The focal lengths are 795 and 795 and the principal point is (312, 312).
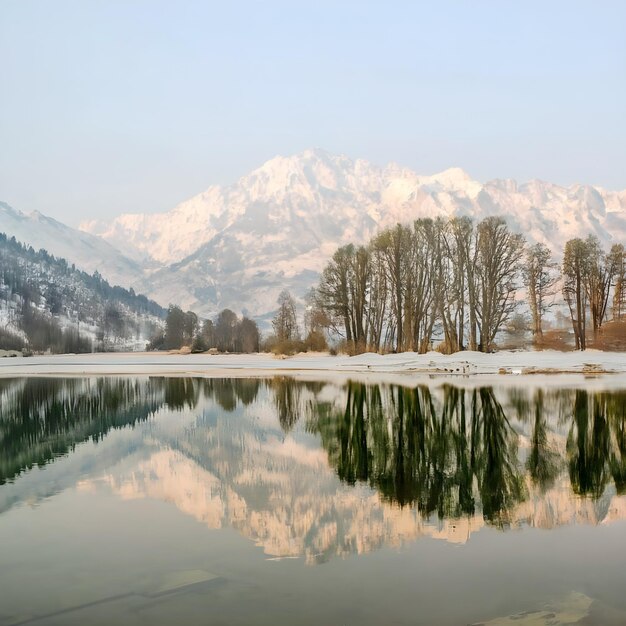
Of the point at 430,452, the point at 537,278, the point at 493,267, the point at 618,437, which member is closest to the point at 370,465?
the point at 430,452

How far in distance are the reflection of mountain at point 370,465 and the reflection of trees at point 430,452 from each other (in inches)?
1.4

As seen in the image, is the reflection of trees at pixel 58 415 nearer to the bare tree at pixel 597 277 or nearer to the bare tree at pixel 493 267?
the bare tree at pixel 493 267

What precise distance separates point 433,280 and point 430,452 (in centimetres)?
5468

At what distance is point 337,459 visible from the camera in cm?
1504

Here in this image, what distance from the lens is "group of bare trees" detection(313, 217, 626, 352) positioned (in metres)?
65.3

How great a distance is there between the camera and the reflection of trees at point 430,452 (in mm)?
11344

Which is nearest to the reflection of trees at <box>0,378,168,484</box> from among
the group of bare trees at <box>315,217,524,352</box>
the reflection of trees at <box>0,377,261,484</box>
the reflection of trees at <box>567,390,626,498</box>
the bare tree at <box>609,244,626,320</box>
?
the reflection of trees at <box>0,377,261,484</box>

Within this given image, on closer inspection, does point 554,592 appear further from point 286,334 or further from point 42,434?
point 286,334

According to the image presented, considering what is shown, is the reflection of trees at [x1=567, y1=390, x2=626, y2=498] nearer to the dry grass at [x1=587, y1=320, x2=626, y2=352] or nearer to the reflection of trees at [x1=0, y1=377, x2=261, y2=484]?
the reflection of trees at [x1=0, y1=377, x2=261, y2=484]

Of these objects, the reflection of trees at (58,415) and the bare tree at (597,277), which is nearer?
the reflection of trees at (58,415)

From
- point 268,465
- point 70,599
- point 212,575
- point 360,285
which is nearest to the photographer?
point 70,599

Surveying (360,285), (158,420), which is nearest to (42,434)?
(158,420)

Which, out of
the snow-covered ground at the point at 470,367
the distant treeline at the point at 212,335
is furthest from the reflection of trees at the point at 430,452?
the distant treeline at the point at 212,335

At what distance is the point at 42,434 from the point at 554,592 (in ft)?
51.3
